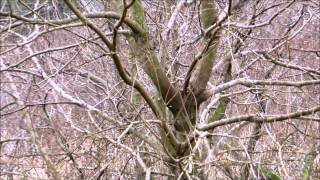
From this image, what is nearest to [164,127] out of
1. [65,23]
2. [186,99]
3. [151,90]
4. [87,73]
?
[186,99]

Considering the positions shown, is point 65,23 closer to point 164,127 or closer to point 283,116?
point 164,127

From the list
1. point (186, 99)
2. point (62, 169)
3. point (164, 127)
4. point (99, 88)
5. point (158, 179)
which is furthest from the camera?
point (99, 88)

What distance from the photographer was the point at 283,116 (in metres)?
4.19

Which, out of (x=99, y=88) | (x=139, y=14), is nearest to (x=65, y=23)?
(x=139, y=14)

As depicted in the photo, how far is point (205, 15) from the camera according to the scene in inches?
190

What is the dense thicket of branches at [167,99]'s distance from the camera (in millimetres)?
4320

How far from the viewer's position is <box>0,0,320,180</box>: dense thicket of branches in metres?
4.32

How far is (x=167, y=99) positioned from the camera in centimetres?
470

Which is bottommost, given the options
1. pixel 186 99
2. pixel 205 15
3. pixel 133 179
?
pixel 133 179

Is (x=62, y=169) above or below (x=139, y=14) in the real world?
below

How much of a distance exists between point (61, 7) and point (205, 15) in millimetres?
2215

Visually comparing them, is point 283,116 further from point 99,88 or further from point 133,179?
point 99,88

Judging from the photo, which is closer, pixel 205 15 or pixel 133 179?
pixel 205 15

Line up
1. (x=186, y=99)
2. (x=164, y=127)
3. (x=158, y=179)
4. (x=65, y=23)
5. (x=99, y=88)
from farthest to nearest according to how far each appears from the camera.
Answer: (x=99, y=88) → (x=158, y=179) → (x=186, y=99) → (x=164, y=127) → (x=65, y=23)
